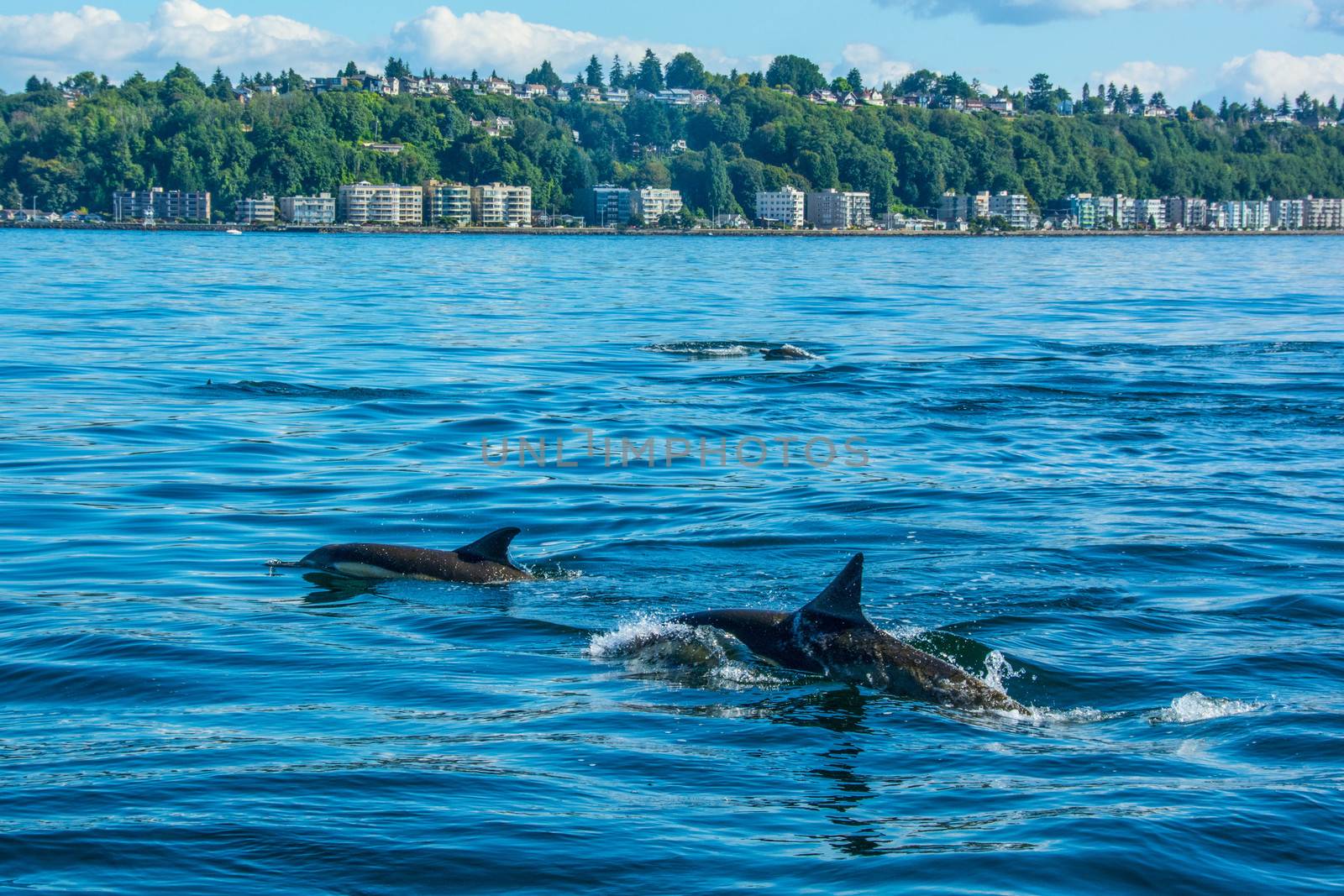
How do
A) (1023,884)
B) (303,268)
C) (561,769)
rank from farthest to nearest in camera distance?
(303,268) → (561,769) → (1023,884)

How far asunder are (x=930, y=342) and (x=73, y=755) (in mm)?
36365

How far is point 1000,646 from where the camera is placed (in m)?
13.9

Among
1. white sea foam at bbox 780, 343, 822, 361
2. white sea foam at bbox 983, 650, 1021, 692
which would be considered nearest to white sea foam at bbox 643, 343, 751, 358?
white sea foam at bbox 780, 343, 822, 361

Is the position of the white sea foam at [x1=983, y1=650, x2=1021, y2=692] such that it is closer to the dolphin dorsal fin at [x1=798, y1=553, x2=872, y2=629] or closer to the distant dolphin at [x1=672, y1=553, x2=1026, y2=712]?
the distant dolphin at [x1=672, y1=553, x2=1026, y2=712]

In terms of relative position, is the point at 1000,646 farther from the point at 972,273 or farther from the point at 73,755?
the point at 972,273

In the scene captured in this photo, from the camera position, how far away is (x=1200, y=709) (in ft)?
39.5

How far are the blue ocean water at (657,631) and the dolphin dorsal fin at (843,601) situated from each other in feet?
2.04

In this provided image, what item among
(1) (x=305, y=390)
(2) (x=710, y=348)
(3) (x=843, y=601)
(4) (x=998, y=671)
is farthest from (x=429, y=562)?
(2) (x=710, y=348)

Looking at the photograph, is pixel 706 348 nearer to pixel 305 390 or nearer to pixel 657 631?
pixel 305 390

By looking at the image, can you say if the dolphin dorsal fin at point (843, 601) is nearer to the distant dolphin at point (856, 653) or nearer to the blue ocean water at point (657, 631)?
the distant dolphin at point (856, 653)

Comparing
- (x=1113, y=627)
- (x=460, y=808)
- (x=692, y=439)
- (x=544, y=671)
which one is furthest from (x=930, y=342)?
(x=460, y=808)

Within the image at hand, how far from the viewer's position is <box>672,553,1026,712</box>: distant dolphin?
39.8ft

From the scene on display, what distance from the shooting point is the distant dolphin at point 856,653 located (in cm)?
1212

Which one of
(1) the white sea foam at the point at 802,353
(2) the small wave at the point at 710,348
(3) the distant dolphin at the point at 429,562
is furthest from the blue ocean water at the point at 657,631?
(2) the small wave at the point at 710,348
